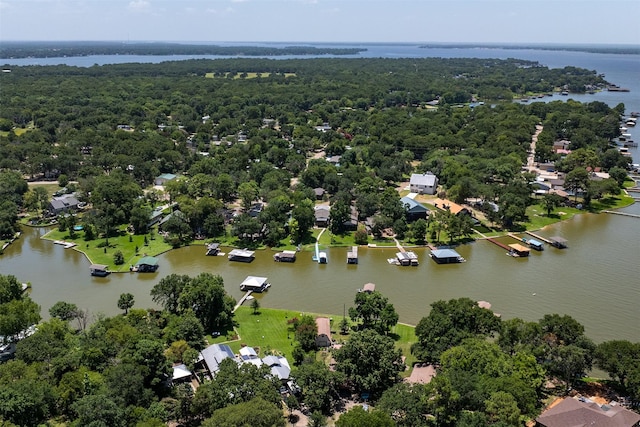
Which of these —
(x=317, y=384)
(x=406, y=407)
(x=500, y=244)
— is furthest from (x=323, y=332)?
(x=500, y=244)

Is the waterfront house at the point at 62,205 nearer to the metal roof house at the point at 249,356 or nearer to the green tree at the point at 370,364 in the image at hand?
the metal roof house at the point at 249,356

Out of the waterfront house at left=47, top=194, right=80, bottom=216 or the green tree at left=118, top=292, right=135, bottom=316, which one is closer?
the green tree at left=118, top=292, right=135, bottom=316

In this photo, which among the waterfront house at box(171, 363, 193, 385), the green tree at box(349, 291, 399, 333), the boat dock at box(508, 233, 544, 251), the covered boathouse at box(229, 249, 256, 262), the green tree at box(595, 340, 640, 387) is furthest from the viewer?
the boat dock at box(508, 233, 544, 251)

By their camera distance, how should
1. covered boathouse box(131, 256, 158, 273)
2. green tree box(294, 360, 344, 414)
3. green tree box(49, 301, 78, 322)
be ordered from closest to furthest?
green tree box(294, 360, 344, 414)
green tree box(49, 301, 78, 322)
covered boathouse box(131, 256, 158, 273)

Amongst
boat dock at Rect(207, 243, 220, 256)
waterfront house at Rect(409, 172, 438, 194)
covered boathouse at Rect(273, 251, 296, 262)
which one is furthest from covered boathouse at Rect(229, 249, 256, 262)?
waterfront house at Rect(409, 172, 438, 194)

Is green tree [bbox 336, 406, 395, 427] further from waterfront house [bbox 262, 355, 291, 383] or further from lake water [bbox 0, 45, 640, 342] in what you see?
lake water [bbox 0, 45, 640, 342]

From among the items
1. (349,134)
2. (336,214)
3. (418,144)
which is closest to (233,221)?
(336,214)
